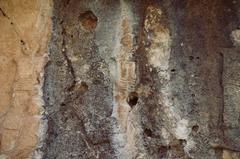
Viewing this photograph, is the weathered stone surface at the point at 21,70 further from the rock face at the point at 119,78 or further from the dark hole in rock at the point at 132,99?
the dark hole in rock at the point at 132,99

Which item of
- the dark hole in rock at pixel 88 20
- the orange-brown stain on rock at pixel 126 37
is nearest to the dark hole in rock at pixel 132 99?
the orange-brown stain on rock at pixel 126 37

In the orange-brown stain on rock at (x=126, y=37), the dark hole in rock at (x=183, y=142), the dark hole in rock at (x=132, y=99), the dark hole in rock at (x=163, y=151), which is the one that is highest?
the orange-brown stain on rock at (x=126, y=37)

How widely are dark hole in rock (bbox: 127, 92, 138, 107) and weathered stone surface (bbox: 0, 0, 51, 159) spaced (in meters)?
0.35

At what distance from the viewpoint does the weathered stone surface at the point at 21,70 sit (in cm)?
219

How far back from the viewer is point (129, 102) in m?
2.23

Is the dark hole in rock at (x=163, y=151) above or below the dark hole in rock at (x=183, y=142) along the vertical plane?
below

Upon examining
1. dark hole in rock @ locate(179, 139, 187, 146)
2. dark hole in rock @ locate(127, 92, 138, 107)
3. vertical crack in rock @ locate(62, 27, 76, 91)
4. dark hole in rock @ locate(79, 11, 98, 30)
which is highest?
dark hole in rock @ locate(79, 11, 98, 30)

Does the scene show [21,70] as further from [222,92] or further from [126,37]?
[222,92]

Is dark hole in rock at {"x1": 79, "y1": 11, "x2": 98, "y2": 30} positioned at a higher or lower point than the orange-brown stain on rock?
higher

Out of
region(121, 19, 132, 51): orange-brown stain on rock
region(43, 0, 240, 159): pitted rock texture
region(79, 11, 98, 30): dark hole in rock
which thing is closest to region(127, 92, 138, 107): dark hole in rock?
region(43, 0, 240, 159): pitted rock texture

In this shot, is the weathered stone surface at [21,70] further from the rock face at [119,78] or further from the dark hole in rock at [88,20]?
the dark hole in rock at [88,20]

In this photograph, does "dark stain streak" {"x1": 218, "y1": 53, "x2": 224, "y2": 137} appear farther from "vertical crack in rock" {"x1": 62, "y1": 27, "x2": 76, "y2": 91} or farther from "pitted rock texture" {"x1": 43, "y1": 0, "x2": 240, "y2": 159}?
"vertical crack in rock" {"x1": 62, "y1": 27, "x2": 76, "y2": 91}

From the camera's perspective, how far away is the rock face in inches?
86.1

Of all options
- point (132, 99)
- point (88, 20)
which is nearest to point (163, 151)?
point (132, 99)
